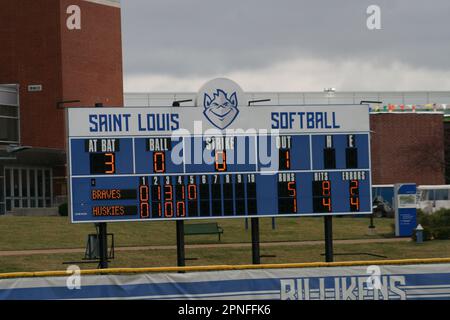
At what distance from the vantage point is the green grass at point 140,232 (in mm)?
33219

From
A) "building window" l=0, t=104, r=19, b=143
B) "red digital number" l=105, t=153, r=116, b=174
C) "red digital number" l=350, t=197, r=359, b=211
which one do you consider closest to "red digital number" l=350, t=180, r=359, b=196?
"red digital number" l=350, t=197, r=359, b=211

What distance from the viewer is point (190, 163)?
22188 mm

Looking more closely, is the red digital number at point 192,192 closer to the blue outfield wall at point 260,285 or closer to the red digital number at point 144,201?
the red digital number at point 144,201

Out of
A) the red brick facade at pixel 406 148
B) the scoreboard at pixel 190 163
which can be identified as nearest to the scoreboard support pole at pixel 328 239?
the scoreboard at pixel 190 163

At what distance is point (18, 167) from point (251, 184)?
98.8 feet

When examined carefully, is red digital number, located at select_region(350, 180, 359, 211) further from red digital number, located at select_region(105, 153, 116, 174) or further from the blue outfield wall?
the blue outfield wall

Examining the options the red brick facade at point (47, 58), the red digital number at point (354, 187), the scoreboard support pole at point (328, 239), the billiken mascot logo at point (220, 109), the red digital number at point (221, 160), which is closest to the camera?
the billiken mascot logo at point (220, 109)

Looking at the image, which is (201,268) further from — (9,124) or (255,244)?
(9,124)

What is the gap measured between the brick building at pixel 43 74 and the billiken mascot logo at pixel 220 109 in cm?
3030

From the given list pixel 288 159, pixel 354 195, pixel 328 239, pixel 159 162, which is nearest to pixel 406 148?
pixel 328 239

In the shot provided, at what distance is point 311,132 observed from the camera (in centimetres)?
2311

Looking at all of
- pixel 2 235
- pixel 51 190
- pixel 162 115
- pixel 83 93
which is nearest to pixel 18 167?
pixel 51 190

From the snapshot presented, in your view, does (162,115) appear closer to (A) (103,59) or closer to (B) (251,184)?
(B) (251,184)

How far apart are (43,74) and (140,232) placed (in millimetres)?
19341
